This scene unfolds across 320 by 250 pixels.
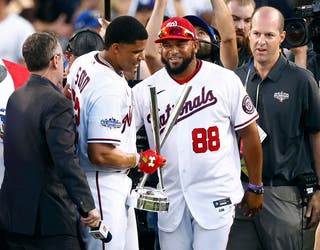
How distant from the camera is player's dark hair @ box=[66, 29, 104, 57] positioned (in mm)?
6965

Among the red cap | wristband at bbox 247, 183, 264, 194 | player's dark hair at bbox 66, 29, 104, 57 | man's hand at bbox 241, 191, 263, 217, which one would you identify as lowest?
man's hand at bbox 241, 191, 263, 217

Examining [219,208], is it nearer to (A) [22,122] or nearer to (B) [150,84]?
(B) [150,84]

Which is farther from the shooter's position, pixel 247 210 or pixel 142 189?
pixel 247 210

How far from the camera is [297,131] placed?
657 cm

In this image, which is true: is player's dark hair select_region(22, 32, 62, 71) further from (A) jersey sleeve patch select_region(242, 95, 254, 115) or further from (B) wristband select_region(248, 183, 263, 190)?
(B) wristband select_region(248, 183, 263, 190)

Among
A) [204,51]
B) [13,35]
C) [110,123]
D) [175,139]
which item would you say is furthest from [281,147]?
[13,35]

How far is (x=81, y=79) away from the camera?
5.88 metres

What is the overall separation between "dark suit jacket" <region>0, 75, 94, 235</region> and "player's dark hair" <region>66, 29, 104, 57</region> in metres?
1.44

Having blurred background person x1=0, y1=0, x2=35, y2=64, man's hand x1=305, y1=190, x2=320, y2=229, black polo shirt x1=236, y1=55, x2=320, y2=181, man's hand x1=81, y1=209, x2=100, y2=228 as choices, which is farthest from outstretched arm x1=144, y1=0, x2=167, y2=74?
man's hand x1=81, y1=209, x2=100, y2=228

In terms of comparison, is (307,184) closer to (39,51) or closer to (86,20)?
(39,51)

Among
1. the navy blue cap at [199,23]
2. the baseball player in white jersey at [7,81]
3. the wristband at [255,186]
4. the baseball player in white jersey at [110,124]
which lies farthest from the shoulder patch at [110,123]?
the navy blue cap at [199,23]

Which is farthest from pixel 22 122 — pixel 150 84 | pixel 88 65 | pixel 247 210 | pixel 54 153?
pixel 247 210

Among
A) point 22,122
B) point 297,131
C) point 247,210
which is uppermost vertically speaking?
point 22,122

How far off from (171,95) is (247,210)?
3.21ft
